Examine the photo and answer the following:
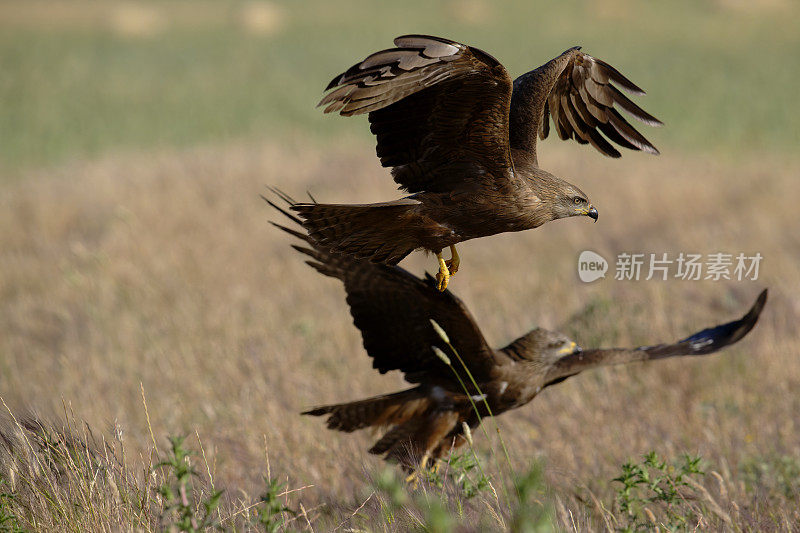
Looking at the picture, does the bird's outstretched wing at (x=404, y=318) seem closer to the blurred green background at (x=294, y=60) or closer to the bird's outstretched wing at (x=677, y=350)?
the bird's outstretched wing at (x=677, y=350)

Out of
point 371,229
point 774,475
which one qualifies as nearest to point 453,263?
point 371,229

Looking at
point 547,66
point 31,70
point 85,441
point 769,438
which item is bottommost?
point 769,438

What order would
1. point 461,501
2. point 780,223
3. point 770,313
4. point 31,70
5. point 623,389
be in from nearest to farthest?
point 461,501 < point 623,389 < point 770,313 < point 780,223 < point 31,70

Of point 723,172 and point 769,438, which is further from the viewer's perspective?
point 723,172

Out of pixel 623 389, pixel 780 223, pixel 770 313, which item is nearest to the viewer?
pixel 623 389

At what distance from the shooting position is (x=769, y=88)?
22906mm

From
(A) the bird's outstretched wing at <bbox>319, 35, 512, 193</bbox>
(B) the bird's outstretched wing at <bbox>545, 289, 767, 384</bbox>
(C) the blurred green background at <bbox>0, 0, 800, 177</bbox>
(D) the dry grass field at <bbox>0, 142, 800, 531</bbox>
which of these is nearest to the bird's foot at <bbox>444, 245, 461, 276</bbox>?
(A) the bird's outstretched wing at <bbox>319, 35, 512, 193</bbox>

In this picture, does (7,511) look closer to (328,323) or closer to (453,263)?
(453,263)

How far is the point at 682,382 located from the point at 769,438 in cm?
100

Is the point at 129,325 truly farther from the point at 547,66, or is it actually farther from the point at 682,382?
the point at 547,66

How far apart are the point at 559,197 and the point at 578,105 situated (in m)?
1.11

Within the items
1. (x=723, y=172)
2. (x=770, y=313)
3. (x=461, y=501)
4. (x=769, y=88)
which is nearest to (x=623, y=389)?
(x=770, y=313)

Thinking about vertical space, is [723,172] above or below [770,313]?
above

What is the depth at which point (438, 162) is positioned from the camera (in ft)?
7.80
